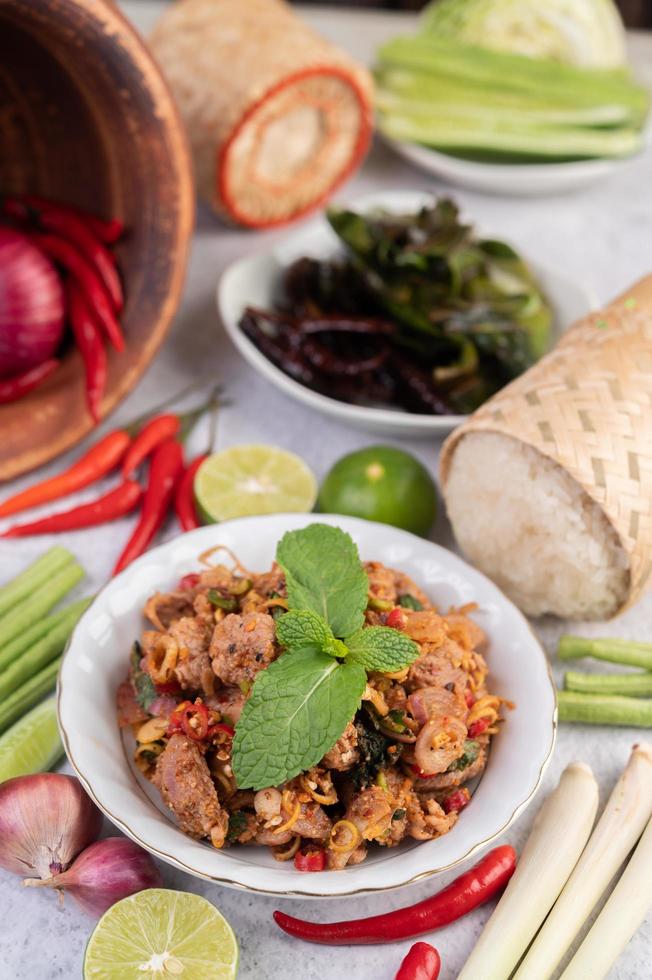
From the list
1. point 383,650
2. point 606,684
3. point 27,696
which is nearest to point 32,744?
point 27,696

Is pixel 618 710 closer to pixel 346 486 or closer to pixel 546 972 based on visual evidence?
pixel 546 972

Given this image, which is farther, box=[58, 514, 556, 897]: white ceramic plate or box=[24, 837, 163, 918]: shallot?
box=[24, 837, 163, 918]: shallot

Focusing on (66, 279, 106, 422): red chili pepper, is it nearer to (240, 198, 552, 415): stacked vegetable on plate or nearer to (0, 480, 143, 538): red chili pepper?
(0, 480, 143, 538): red chili pepper

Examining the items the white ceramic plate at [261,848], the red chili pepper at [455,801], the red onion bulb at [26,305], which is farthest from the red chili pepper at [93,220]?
the red chili pepper at [455,801]

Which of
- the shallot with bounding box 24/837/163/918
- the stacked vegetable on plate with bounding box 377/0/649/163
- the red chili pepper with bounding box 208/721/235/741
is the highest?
the stacked vegetable on plate with bounding box 377/0/649/163

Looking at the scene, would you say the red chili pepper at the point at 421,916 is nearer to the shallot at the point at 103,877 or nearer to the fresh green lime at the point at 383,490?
the shallot at the point at 103,877

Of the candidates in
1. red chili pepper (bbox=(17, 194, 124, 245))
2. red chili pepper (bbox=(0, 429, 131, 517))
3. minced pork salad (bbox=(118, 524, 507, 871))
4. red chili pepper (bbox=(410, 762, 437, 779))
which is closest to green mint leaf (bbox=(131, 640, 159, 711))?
minced pork salad (bbox=(118, 524, 507, 871))

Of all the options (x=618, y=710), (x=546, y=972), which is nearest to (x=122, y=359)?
(x=618, y=710)

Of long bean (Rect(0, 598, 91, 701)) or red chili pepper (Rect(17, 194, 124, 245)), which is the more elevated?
red chili pepper (Rect(17, 194, 124, 245))
